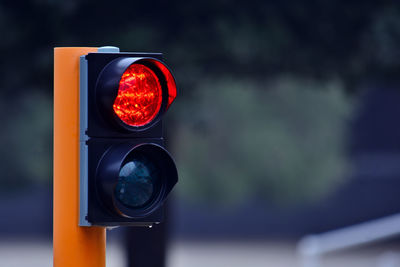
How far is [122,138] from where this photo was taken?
10.3ft

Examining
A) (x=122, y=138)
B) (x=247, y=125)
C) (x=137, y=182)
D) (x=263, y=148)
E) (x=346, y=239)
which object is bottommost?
(x=137, y=182)

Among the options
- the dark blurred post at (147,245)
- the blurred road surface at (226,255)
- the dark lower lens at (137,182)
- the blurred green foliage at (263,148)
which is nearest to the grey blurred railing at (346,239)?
the blurred road surface at (226,255)

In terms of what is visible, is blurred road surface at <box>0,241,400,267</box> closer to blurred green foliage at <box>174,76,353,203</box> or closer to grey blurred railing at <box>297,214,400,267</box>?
grey blurred railing at <box>297,214,400,267</box>

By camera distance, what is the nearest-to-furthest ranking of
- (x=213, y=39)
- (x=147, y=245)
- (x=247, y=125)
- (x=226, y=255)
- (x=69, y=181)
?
(x=69, y=181), (x=213, y=39), (x=147, y=245), (x=247, y=125), (x=226, y=255)

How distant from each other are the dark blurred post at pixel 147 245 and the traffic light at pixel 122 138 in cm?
567

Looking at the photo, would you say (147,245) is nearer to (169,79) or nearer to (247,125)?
(169,79)

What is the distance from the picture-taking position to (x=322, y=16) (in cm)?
761

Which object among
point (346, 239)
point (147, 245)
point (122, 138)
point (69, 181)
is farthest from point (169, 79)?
point (346, 239)

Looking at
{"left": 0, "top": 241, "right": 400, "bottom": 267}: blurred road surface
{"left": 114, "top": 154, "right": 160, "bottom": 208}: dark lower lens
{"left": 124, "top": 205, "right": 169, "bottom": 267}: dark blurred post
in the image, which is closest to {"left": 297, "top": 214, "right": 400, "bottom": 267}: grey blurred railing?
{"left": 0, "top": 241, "right": 400, "bottom": 267}: blurred road surface

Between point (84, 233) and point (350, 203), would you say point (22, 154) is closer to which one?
point (350, 203)

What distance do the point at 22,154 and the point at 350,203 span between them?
991cm

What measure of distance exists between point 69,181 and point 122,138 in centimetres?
21

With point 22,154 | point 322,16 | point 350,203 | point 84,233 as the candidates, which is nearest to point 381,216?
point 350,203

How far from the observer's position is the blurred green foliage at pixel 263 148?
802 inches
